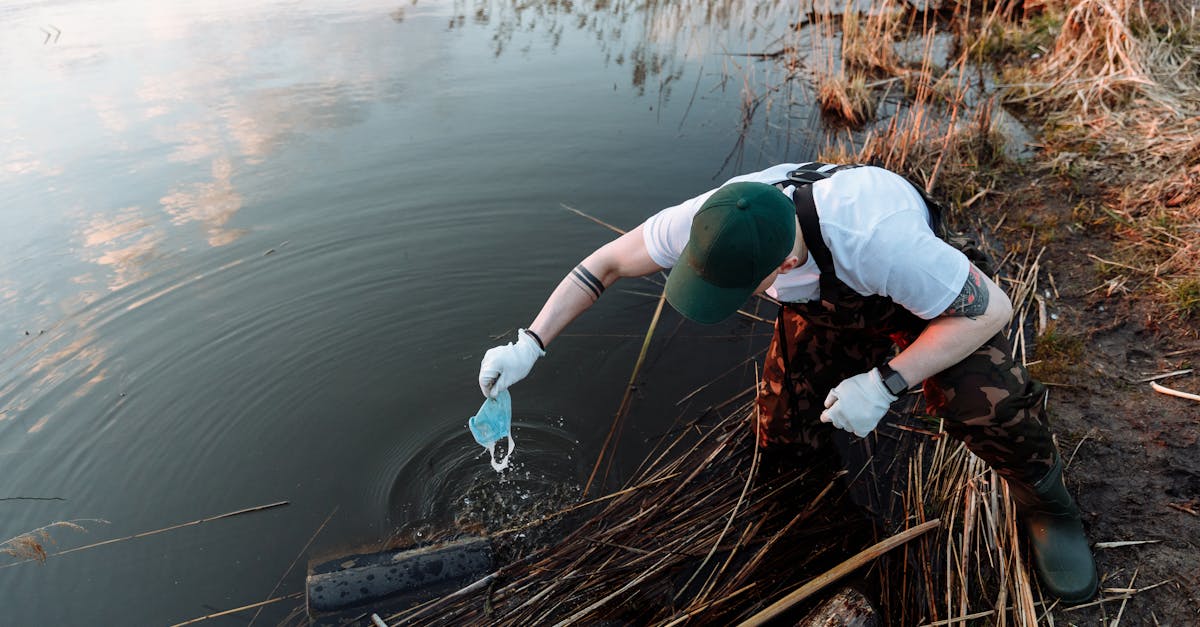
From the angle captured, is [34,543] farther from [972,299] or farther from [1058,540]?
[1058,540]

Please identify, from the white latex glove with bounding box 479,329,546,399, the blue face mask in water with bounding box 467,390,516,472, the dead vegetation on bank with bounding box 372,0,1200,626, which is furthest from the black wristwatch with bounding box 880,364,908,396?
the blue face mask in water with bounding box 467,390,516,472

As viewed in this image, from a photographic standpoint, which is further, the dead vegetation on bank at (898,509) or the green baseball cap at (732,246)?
the dead vegetation on bank at (898,509)

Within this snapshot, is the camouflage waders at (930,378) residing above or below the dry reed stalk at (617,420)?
above

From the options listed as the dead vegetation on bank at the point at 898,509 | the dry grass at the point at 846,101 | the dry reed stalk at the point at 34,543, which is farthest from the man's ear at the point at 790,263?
the dry grass at the point at 846,101

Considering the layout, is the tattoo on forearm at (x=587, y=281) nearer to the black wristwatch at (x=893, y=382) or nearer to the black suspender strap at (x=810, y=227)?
the black suspender strap at (x=810, y=227)

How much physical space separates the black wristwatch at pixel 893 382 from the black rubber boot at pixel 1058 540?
0.74 m

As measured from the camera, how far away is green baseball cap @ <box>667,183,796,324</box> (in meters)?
1.90

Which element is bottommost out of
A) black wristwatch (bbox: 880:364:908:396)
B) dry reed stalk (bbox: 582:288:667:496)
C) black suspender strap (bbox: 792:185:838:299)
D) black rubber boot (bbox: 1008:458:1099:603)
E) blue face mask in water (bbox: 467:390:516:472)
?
dry reed stalk (bbox: 582:288:667:496)

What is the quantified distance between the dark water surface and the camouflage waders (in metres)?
1.11

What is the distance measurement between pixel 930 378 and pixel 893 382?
12.8 inches

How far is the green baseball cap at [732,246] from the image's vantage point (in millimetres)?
1899

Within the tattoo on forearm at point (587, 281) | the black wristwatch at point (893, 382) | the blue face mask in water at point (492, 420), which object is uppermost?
the tattoo on forearm at point (587, 281)

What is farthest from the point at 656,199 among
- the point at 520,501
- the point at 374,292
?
the point at 520,501

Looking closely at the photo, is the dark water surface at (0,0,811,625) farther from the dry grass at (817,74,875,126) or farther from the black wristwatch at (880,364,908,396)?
the black wristwatch at (880,364,908,396)
